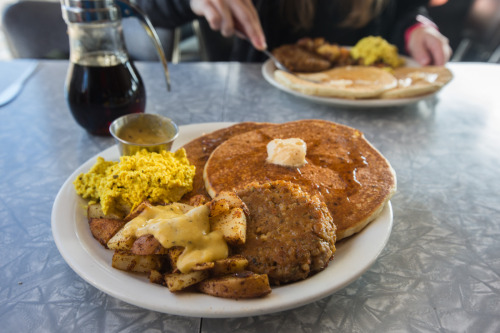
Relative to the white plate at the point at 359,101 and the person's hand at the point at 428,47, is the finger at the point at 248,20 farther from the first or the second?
the person's hand at the point at 428,47

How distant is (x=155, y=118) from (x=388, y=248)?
95 cm

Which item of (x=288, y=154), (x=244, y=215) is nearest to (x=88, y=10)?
(x=288, y=154)

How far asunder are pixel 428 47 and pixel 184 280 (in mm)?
2563

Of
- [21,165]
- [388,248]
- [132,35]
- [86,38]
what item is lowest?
Result: [132,35]

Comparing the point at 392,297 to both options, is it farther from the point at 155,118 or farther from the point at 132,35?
the point at 132,35

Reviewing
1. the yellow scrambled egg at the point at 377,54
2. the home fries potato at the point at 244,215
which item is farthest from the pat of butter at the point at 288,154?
the yellow scrambled egg at the point at 377,54

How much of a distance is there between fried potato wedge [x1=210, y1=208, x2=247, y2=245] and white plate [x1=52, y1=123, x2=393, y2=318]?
140 mm

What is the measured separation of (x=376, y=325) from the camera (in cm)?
95

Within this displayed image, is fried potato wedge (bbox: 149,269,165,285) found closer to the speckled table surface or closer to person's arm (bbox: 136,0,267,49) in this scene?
the speckled table surface

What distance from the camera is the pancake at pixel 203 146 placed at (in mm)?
1324

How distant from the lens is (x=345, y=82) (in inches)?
87.3

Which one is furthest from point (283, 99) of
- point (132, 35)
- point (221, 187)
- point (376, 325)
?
point (132, 35)

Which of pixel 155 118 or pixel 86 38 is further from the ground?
pixel 86 38

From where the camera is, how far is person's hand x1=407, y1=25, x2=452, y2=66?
2.61 m
